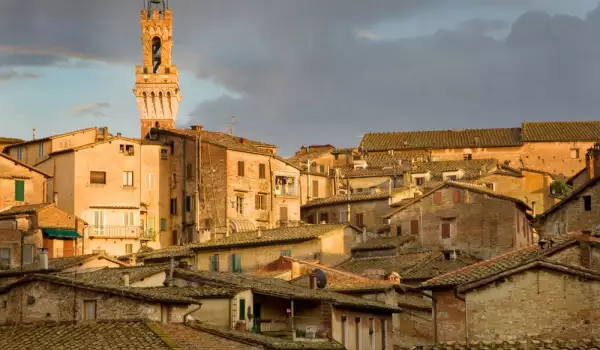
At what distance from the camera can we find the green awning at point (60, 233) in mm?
81188

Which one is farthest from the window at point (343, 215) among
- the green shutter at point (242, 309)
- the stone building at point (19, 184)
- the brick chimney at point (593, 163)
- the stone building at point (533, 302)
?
the stone building at point (533, 302)

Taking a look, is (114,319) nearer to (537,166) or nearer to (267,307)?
(267,307)

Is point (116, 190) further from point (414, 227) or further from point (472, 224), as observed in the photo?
point (472, 224)

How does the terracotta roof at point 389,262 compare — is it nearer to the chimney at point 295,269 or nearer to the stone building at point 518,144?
the chimney at point 295,269

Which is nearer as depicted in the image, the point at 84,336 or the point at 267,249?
the point at 84,336

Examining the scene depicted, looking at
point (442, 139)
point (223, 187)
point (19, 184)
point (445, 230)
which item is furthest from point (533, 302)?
point (442, 139)

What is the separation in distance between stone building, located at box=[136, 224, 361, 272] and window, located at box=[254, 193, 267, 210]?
20.5 meters

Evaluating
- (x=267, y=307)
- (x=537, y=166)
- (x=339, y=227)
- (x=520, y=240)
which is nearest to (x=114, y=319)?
(x=267, y=307)

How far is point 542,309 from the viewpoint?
38.6m

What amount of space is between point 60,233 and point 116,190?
46.7 feet

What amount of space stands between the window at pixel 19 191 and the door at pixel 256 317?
3765 centimetres

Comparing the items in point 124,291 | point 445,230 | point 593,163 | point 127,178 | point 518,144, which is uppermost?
point 518,144

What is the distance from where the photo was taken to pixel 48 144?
325 feet

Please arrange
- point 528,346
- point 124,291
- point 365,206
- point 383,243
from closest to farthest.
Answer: point 528,346 < point 124,291 < point 383,243 < point 365,206
